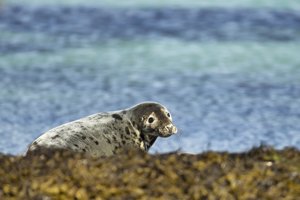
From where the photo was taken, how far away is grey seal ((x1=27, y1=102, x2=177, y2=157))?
28.3ft

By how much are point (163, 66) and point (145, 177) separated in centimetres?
1029

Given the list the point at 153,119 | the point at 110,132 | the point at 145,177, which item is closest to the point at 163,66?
the point at 153,119

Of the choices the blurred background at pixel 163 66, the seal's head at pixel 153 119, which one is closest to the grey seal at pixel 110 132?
the seal's head at pixel 153 119

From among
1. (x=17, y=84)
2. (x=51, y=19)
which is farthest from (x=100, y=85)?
(x=51, y=19)

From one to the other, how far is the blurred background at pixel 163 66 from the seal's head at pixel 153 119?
5.22 feet

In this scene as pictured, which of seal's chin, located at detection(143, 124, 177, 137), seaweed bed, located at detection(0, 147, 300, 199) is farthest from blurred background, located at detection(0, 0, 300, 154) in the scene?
seaweed bed, located at detection(0, 147, 300, 199)

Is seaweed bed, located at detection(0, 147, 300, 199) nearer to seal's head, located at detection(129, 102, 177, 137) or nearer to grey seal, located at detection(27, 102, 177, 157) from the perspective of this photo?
grey seal, located at detection(27, 102, 177, 157)

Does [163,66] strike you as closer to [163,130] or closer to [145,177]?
[163,130]

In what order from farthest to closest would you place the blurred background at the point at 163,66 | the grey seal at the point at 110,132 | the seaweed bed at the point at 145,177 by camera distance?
the blurred background at the point at 163,66 → the grey seal at the point at 110,132 → the seaweed bed at the point at 145,177

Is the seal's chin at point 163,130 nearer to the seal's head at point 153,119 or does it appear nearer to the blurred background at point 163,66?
the seal's head at point 153,119

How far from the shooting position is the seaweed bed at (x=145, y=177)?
6750mm

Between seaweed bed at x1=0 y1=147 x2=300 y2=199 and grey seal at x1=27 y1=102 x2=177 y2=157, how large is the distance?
1182 millimetres

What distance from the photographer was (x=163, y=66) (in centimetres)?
1720

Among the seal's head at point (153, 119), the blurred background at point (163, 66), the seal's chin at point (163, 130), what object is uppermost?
the seal's head at point (153, 119)
